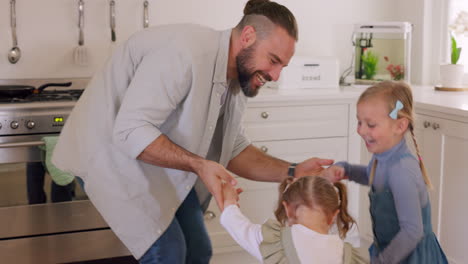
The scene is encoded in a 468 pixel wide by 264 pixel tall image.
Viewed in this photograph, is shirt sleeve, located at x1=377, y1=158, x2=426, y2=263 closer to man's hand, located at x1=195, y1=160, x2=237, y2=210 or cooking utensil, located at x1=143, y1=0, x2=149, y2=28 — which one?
man's hand, located at x1=195, y1=160, x2=237, y2=210

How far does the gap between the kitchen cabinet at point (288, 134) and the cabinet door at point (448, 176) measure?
46 cm

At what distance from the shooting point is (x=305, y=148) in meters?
3.03

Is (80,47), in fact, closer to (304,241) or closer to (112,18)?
(112,18)

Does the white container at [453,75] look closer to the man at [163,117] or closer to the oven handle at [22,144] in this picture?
the man at [163,117]

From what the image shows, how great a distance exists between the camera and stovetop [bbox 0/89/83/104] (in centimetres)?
273

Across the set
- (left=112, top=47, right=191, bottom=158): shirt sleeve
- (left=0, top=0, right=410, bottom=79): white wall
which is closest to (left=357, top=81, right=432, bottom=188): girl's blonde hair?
(left=112, top=47, right=191, bottom=158): shirt sleeve

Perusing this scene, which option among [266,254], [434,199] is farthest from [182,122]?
[434,199]

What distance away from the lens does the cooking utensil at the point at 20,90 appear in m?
2.78

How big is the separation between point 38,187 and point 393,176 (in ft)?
5.12

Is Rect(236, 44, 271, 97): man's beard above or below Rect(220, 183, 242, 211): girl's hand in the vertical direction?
above

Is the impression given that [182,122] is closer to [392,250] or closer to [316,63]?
[392,250]

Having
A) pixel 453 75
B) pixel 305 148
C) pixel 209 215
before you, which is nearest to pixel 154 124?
pixel 209 215

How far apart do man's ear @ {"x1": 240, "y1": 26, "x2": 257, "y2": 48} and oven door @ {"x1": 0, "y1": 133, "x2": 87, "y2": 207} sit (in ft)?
3.87

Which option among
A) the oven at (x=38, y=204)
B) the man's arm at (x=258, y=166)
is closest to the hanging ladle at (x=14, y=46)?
the oven at (x=38, y=204)
